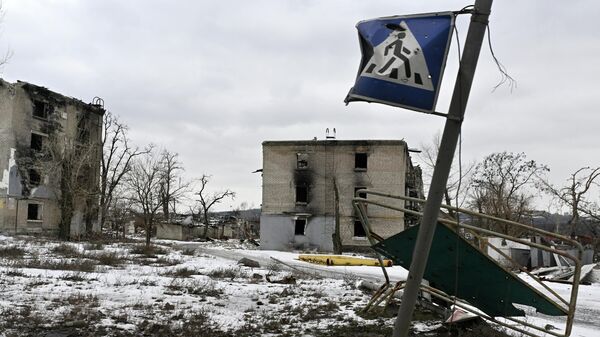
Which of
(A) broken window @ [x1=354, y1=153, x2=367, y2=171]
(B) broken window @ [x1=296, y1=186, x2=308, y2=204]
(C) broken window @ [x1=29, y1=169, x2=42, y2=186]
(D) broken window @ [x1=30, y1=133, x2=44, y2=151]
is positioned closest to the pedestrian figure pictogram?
(A) broken window @ [x1=354, y1=153, x2=367, y2=171]

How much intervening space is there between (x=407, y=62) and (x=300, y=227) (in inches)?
1421

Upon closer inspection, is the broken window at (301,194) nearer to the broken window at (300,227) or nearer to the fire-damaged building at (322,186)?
the fire-damaged building at (322,186)

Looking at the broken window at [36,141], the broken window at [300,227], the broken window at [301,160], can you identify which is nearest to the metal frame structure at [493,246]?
the broken window at [300,227]

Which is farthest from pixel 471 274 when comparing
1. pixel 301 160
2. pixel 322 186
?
pixel 301 160

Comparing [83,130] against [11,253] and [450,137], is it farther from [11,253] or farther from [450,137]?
[450,137]

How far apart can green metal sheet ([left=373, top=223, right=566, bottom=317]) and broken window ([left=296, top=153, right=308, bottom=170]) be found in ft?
107

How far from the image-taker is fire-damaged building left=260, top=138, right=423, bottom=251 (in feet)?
122

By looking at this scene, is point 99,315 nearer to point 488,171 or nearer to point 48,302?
point 48,302

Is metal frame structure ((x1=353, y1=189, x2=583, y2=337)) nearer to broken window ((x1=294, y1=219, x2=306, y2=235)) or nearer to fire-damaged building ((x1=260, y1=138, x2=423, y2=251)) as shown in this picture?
fire-damaged building ((x1=260, y1=138, x2=423, y2=251))

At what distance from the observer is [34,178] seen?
36.9m

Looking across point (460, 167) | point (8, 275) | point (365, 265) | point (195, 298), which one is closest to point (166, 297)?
point (195, 298)

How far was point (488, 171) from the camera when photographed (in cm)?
4650

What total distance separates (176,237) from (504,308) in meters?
47.6

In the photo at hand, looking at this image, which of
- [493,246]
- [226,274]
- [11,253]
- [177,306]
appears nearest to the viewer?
[493,246]
